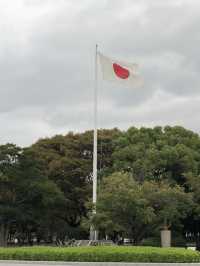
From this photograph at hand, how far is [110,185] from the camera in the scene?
38.3 meters

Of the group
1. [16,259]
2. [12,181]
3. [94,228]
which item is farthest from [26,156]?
[16,259]

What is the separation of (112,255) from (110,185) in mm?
10478

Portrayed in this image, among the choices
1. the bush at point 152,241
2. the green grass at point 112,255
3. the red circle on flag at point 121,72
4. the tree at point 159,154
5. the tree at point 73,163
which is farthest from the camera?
the tree at point 73,163

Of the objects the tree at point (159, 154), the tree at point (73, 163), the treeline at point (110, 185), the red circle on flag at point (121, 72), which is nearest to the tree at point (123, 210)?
the treeline at point (110, 185)

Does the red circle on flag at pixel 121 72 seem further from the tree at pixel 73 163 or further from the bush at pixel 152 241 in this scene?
the tree at pixel 73 163

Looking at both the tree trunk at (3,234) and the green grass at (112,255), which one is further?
the tree trunk at (3,234)

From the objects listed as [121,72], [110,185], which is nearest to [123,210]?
[110,185]

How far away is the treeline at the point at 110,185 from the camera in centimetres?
3781

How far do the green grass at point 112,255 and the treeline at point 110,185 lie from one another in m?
7.78

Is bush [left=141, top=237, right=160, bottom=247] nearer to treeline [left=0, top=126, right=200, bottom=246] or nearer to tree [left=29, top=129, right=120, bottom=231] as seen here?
treeline [left=0, top=126, right=200, bottom=246]

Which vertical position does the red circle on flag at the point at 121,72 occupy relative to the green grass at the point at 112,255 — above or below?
above

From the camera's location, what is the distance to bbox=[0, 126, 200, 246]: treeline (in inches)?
1489

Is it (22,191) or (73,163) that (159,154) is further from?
(73,163)

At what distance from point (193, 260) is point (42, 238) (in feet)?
151
